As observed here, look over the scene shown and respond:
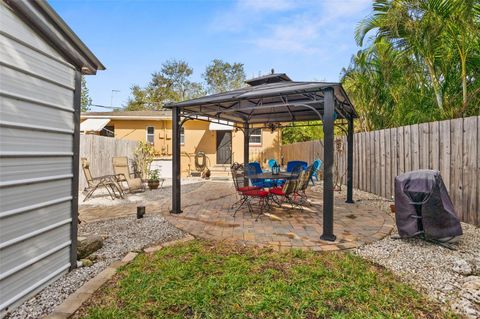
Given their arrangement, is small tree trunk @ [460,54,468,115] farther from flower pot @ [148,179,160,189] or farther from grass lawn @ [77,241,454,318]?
flower pot @ [148,179,160,189]

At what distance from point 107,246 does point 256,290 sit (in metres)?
2.58

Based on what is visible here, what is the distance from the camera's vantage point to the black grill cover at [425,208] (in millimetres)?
3666

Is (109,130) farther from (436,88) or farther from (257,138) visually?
(436,88)

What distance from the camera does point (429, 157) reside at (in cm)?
545

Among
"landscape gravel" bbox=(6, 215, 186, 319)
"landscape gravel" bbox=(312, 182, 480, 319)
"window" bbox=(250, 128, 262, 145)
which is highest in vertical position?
"window" bbox=(250, 128, 262, 145)

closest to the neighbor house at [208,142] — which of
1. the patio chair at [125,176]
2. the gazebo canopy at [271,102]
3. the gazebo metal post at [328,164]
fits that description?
the patio chair at [125,176]

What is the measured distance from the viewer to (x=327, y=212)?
13.4 ft

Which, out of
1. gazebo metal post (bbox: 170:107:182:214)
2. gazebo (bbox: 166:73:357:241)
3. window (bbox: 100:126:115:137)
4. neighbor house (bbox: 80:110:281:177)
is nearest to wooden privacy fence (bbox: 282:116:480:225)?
gazebo (bbox: 166:73:357:241)

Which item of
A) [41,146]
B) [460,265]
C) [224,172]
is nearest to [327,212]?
[460,265]

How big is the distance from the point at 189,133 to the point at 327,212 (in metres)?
12.9

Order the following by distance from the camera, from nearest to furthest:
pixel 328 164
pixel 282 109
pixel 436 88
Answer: pixel 328 164 → pixel 436 88 → pixel 282 109

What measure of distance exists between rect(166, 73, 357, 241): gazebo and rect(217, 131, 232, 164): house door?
231 inches

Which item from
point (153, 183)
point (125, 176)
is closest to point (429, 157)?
point (153, 183)

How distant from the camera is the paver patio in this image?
409 centimetres
